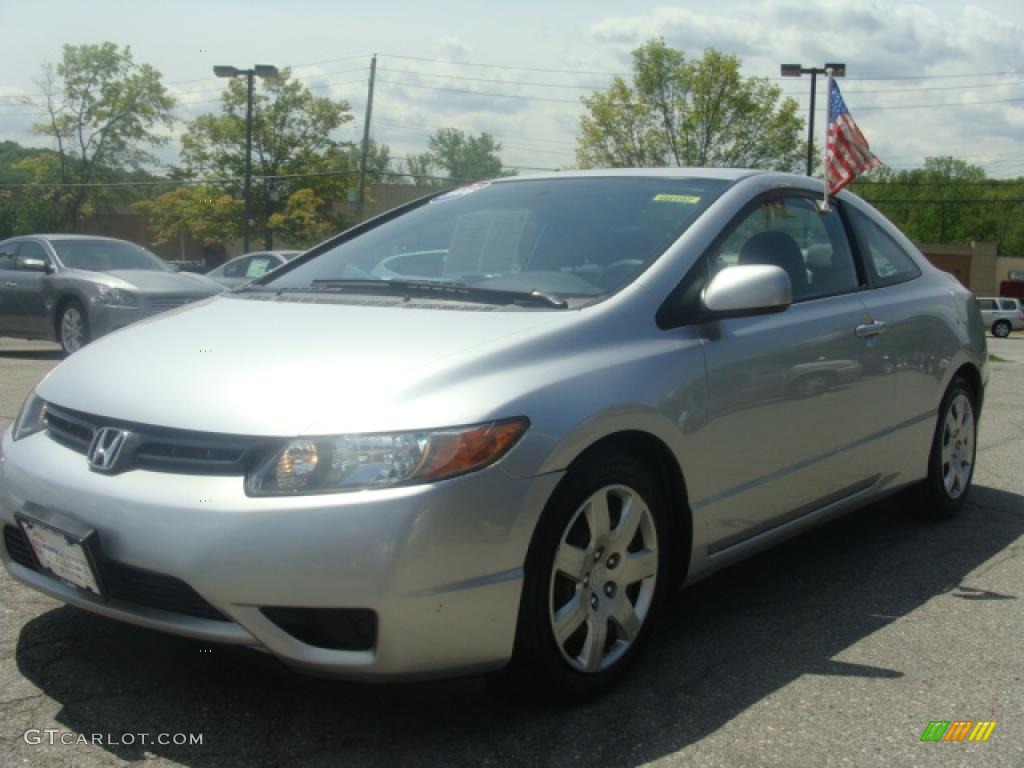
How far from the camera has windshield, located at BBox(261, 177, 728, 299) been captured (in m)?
3.62

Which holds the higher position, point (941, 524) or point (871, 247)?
point (871, 247)

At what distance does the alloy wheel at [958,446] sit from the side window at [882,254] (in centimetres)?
68

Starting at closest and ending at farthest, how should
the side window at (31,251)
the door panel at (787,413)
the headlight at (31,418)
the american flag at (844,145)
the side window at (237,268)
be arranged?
the headlight at (31,418) < the door panel at (787,413) < the american flag at (844,145) < the side window at (31,251) < the side window at (237,268)

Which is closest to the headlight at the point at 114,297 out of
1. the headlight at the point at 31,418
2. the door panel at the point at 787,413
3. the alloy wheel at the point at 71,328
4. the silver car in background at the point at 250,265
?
the alloy wheel at the point at 71,328

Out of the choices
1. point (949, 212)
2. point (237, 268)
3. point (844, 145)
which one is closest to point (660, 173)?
point (844, 145)

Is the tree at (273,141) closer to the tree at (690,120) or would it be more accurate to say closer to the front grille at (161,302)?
the tree at (690,120)

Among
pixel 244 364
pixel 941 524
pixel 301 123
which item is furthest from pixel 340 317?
pixel 301 123

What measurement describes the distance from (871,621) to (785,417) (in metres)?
0.79

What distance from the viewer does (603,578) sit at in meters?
3.11

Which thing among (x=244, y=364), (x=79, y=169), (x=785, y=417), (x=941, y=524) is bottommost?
(x=941, y=524)

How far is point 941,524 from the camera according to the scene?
5227mm

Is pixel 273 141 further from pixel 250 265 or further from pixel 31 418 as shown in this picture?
pixel 31 418

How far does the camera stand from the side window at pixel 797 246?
3.90 metres

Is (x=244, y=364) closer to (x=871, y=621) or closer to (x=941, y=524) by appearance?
(x=871, y=621)
